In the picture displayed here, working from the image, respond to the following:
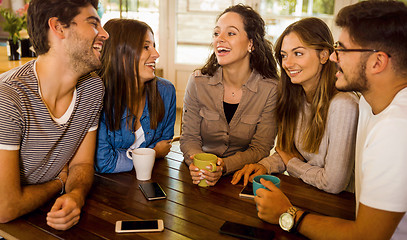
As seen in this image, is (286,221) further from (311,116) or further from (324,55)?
(324,55)

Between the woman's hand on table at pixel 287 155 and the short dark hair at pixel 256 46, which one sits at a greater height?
the short dark hair at pixel 256 46

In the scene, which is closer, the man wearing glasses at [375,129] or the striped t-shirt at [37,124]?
the man wearing glasses at [375,129]

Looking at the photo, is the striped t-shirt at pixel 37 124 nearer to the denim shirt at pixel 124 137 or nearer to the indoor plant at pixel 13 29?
the denim shirt at pixel 124 137

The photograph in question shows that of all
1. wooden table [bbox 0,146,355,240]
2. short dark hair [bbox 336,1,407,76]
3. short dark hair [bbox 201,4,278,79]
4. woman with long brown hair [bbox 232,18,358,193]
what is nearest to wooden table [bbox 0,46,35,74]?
short dark hair [bbox 201,4,278,79]

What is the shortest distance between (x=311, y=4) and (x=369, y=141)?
4076 millimetres

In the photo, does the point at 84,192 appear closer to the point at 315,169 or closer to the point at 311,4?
the point at 315,169

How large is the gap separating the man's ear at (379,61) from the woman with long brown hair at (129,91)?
3.40 feet

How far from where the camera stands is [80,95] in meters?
1.54

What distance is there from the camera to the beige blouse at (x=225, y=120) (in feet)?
6.50

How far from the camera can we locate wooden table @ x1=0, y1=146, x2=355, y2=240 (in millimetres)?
1104

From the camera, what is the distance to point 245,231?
1.12 metres

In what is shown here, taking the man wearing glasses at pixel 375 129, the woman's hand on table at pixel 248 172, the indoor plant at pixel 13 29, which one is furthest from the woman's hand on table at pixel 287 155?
the indoor plant at pixel 13 29

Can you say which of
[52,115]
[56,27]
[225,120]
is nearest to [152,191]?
[52,115]

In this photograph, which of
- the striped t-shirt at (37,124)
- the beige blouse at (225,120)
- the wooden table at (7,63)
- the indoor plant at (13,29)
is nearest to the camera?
the striped t-shirt at (37,124)
